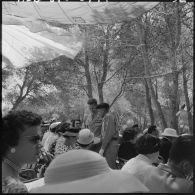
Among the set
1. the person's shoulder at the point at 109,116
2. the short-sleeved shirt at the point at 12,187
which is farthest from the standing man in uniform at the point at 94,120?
the short-sleeved shirt at the point at 12,187

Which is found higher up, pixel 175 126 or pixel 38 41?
pixel 38 41

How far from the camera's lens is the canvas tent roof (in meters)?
3.93

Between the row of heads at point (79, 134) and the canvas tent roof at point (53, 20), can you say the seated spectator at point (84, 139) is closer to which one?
the row of heads at point (79, 134)

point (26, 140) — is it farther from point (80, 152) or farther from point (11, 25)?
point (11, 25)

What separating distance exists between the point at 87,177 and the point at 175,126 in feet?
43.5

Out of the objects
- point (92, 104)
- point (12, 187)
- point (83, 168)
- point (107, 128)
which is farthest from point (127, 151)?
point (83, 168)

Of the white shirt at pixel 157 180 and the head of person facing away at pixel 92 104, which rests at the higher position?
the head of person facing away at pixel 92 104

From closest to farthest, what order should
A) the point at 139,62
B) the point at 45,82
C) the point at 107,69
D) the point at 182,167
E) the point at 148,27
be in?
1. the point at 182,167
2. the point at 148,27
3. the point at 139,62
4. the point at 107,69
5. the point at 45,82

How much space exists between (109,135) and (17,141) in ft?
12.9

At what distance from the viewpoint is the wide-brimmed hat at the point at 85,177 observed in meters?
1.67

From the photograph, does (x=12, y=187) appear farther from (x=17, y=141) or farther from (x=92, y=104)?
(x=92, y=104)

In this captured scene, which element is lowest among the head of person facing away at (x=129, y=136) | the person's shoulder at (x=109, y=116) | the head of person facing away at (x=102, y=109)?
the head of person facing away at (x=129, y=136)

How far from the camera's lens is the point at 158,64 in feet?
62.8

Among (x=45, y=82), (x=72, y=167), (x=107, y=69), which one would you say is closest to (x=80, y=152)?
(x=72, y=167)
